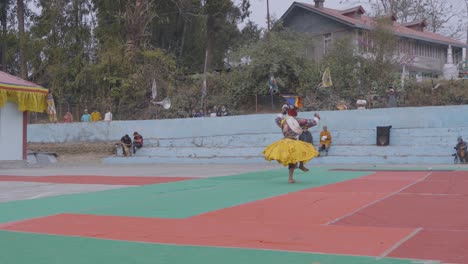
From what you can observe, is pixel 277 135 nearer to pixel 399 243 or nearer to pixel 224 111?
pixel 224 111

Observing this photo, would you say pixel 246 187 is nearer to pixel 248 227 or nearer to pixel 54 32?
pixel 248 227

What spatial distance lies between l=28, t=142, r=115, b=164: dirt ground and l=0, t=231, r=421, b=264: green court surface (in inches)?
908

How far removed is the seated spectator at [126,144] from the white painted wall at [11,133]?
17.2 feet

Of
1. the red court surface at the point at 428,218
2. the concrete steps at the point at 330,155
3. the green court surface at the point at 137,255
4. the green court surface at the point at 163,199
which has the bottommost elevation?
the green court surface at the point at 163,199

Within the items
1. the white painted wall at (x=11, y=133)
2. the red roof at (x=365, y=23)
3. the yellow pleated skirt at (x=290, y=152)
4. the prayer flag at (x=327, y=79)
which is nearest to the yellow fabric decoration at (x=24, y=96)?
the white painted wall at (x=11, y=133)

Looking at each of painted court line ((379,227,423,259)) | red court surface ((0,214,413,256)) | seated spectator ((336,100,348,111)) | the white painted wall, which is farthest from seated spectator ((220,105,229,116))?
painted court line ((379,227,423,259))

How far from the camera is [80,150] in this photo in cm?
3114

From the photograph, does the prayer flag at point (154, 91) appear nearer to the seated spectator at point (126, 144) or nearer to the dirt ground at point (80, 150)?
the dirt ground at point (80, 150)

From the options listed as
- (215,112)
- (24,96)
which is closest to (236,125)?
(215,112)

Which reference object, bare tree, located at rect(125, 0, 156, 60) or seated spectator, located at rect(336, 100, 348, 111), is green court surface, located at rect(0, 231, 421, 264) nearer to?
seated spectator, located at rect(336, 100, 348, 111)

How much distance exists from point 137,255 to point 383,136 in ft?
64.6

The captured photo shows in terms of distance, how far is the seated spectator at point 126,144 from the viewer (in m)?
28.7

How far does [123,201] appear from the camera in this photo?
35.3 feet

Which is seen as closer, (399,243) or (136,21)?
(399,243)
